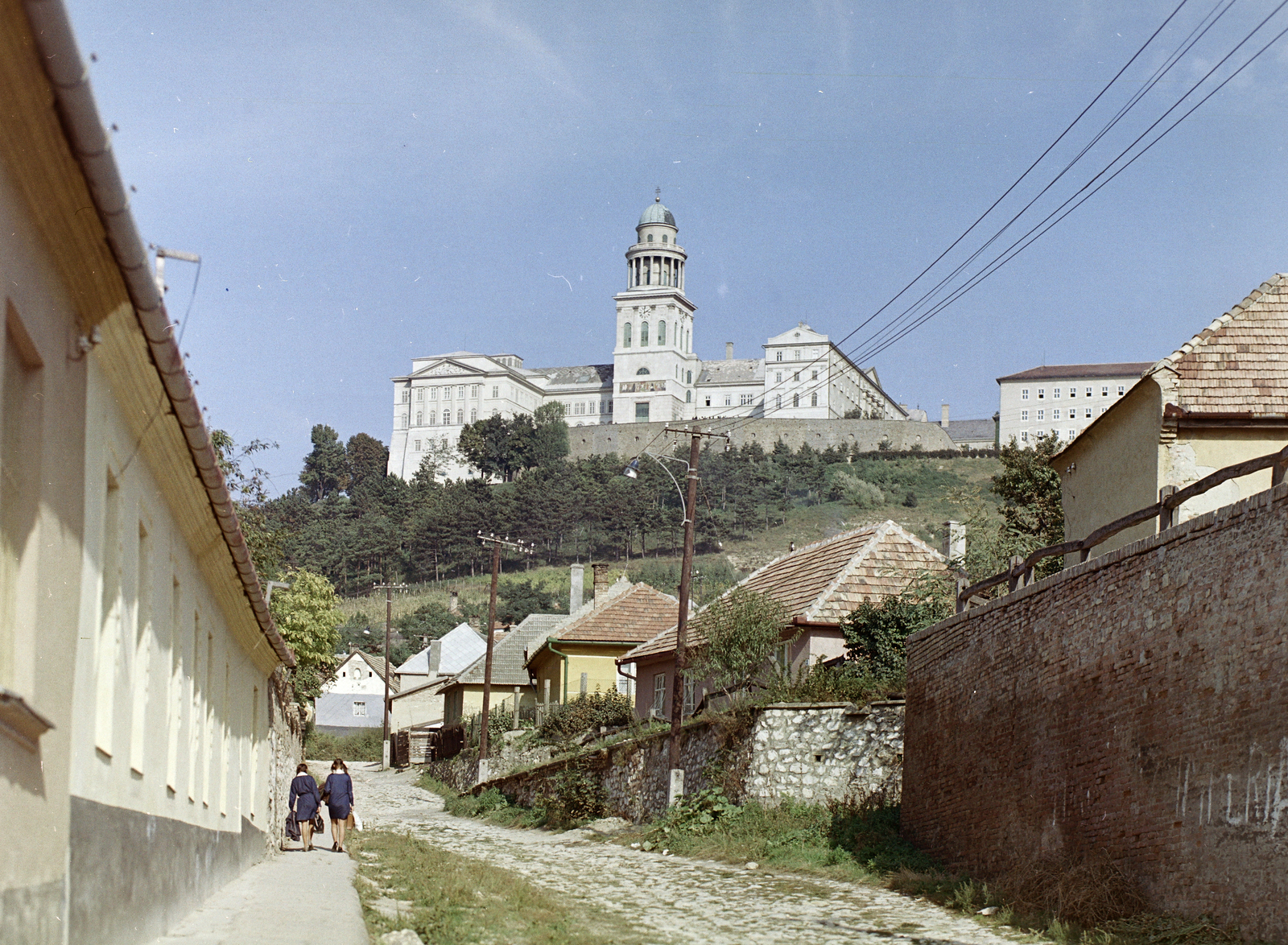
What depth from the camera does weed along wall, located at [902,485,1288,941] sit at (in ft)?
34.8

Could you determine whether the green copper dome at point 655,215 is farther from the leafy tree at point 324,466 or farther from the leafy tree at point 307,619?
the leafy tree at point 307,619

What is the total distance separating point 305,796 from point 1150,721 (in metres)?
14.2

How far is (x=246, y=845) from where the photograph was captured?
1747cm

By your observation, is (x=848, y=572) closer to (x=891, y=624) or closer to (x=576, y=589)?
(x=891, y=624)

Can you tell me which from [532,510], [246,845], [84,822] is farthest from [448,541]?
[84,822]

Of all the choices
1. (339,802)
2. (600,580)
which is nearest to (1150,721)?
(339,802)

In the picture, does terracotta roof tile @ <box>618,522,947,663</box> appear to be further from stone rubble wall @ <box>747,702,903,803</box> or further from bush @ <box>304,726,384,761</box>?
bush @ <box>304,726,384,761</box>

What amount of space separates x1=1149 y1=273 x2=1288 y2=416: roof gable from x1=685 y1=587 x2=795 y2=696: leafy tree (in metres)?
8.85

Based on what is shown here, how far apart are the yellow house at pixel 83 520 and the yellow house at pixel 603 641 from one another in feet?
106

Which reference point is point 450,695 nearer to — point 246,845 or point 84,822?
point 246,845

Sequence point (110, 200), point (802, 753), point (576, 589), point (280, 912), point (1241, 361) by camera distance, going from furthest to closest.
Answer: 1. point (576, 589)
2. point (802, 753)
3. point (1241, 361)
4. point (280, 912)
5. point (110, 200)

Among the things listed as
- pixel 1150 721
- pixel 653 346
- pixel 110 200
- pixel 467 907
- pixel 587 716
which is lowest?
pixel 587 716

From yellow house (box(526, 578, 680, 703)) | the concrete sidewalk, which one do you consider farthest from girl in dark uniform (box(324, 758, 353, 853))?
yellow house (box(526, 578, 680, 703))

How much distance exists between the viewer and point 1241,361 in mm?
20000
